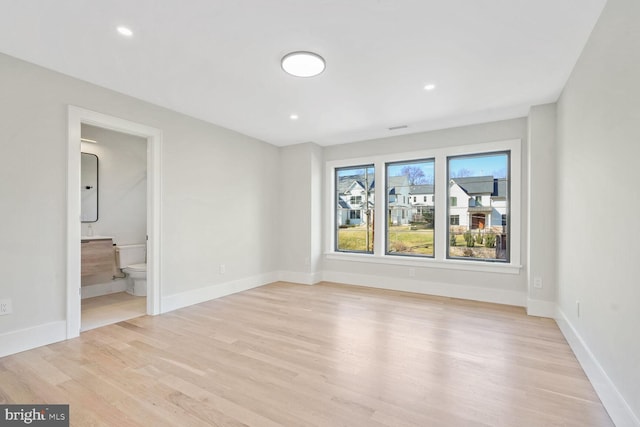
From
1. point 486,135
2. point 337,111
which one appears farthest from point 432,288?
point 337,111

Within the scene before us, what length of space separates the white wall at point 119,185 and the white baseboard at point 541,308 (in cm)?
575

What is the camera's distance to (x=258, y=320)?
11.0 feet

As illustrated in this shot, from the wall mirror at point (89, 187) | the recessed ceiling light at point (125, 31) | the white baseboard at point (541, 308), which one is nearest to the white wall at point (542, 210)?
the white baseboard at point (541, 308)

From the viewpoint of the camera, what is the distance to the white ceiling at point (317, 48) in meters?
1.93

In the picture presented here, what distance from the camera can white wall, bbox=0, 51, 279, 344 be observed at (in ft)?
8.21

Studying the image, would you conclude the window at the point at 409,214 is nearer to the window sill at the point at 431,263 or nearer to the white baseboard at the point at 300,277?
the window sill at the point at 431,263

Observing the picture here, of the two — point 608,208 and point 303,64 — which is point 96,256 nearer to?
point 303,64

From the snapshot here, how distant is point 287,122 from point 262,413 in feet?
11.5

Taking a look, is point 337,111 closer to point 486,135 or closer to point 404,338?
point 486,135

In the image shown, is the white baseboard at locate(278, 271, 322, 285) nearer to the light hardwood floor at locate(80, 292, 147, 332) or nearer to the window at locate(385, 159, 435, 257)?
the window at locate(385, 159, 435, 257)

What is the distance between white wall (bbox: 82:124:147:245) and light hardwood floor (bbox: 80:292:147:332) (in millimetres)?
923

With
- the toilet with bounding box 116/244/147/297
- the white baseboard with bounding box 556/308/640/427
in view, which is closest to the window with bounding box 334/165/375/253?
the white baseboard with bounding box 556/308/640/427

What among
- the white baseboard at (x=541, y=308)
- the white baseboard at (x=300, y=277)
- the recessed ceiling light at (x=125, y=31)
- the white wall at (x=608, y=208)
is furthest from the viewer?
the white baseboard at (x=300, y=277)

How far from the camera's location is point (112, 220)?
15.2 ft
